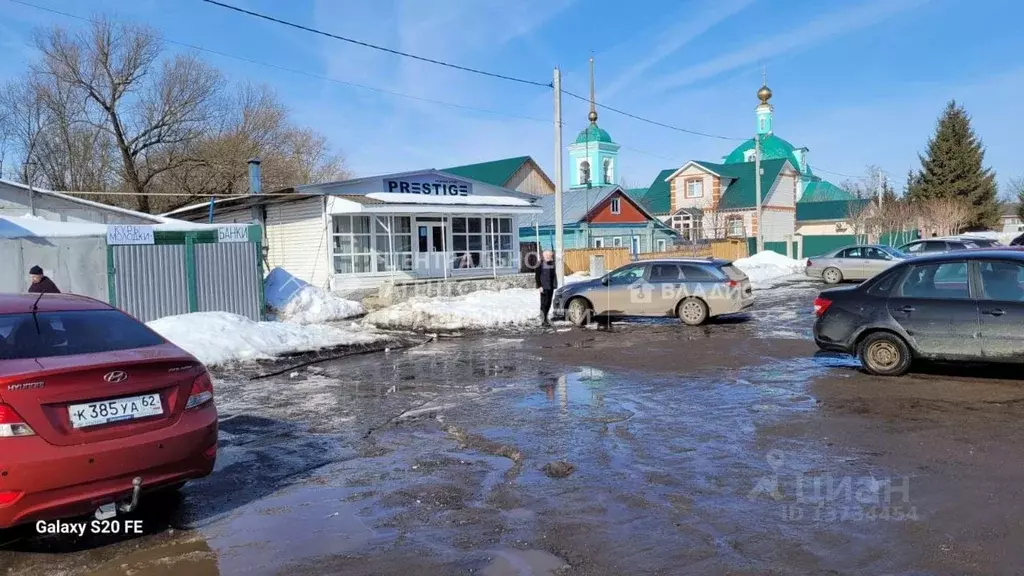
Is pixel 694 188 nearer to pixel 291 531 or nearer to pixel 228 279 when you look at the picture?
pixel 228 279

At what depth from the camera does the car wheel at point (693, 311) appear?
51.2 ft

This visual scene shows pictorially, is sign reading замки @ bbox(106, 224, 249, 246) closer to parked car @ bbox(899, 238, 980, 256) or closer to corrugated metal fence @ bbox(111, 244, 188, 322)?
corrugated metal fence @ bbox(111, 244, 188, 322)

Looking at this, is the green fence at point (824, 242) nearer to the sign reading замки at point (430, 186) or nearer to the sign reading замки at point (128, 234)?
the sign reading замки at point (430, 186)

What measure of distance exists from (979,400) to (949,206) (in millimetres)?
47956

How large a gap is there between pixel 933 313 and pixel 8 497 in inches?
349

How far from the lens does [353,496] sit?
5281mm

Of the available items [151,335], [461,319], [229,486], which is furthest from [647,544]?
[461,319]

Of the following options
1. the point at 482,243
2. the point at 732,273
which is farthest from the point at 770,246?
the point at 732,273

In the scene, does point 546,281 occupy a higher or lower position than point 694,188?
Result: lower

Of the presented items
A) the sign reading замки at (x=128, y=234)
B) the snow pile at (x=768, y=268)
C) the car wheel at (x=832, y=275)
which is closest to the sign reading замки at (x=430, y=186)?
the sign reading замки at (x=128, y=234)

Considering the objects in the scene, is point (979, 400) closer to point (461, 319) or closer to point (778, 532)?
point (778, 532)

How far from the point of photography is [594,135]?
58406 mm

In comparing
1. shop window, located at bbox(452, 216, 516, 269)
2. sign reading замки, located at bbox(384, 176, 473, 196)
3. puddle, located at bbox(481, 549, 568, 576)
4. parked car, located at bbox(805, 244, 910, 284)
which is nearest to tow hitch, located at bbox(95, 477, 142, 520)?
puddle, located at bbox(481, 549, 568, 576)

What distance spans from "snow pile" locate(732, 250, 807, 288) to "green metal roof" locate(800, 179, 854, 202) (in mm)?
29160
